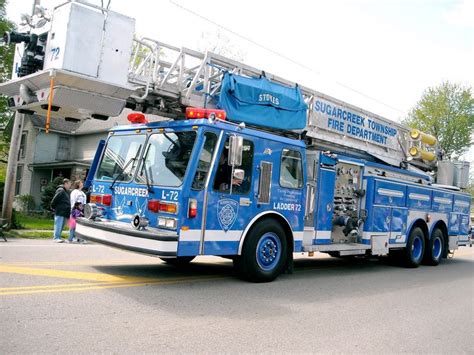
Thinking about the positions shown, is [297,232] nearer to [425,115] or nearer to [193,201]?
[193,201]

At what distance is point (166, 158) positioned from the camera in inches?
278

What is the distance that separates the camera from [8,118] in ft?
104

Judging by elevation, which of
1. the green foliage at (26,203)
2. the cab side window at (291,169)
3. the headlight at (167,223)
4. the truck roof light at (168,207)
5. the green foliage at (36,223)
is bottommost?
the green foliage at (36,223)

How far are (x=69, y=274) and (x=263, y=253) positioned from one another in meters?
2.97

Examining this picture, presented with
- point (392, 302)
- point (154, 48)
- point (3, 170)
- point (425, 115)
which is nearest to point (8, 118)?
point (3, 170)

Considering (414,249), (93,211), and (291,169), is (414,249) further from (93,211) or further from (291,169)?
(93,211)

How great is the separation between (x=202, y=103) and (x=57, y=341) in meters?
4.88

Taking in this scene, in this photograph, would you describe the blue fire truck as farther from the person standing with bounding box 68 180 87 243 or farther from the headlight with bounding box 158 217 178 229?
the person standing with bounding box 68 180 87 243

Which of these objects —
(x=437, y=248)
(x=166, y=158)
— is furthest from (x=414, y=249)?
(x=166, y=158)

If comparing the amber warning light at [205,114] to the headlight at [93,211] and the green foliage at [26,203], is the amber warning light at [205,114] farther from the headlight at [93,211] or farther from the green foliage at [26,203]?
the green foliage at [26,203]

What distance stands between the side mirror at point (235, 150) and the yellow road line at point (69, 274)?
224 cm

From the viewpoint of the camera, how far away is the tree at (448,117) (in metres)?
43.0

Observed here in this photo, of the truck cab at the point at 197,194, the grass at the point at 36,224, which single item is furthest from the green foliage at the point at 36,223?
the truck cab at the point at 197,194

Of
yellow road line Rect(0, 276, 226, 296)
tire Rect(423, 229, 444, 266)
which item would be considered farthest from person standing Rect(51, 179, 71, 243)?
tire Rect(423, 229, 444, 266)
